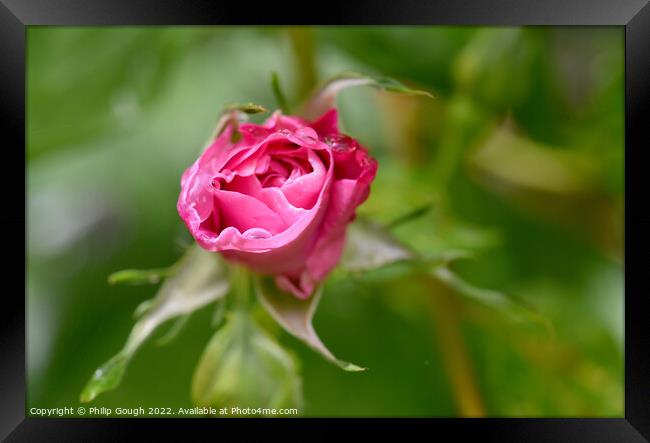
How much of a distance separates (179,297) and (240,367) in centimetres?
7

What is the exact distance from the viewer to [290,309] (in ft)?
1.86

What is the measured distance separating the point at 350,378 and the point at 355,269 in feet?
0.84

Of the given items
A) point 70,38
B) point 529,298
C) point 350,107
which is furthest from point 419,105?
point 70,38

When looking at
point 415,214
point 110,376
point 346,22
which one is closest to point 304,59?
point 346,22

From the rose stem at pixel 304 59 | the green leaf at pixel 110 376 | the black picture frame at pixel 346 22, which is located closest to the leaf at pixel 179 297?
the green leaf at pixel 110 376

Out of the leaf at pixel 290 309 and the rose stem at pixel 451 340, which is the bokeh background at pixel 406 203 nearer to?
the rose stem at pixel 451 340

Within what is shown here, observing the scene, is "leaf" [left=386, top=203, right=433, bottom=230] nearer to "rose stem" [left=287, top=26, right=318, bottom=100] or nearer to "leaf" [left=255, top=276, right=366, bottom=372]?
"leaf" [left=255, top=276, right=366, bottom=372]

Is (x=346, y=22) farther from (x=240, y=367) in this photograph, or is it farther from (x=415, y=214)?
(x=240, y=367)

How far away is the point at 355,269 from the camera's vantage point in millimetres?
589

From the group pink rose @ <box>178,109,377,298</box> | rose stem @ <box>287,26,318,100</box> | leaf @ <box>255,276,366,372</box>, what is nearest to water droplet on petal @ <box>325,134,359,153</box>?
pink rose @ <box>178,109,377,298</box>

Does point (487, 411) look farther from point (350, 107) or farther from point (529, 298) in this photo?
point (350, 107)

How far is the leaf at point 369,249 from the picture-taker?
1.93 ft

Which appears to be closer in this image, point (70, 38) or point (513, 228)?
point (70, 38)

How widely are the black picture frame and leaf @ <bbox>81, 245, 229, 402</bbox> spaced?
0.38ft
